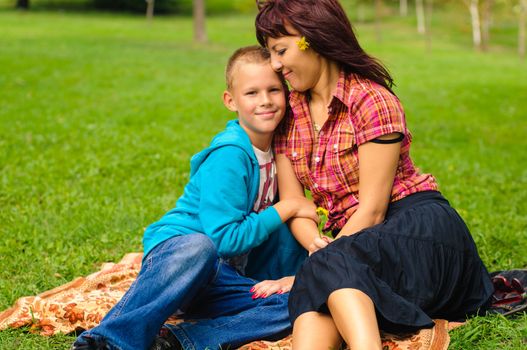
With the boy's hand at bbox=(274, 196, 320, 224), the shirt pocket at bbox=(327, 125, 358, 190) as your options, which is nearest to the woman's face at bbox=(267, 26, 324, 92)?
the shirt pocket at bbox=(327, 125, 358, 190)

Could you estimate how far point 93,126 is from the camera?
9.53m

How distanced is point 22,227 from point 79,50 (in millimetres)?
15456

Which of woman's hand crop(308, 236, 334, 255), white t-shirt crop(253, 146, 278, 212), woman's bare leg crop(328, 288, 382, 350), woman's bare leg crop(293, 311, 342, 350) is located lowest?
woman's bare leg crop(293, 311, 342, 350)

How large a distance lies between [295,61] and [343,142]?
0.46 metres

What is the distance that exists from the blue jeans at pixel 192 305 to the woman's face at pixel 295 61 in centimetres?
92

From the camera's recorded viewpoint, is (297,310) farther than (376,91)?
No

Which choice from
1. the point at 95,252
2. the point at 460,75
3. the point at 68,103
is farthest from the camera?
the point at 460,75

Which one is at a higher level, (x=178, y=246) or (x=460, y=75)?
(x=178, y=246)

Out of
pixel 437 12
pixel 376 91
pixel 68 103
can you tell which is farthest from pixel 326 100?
pixel 437 12

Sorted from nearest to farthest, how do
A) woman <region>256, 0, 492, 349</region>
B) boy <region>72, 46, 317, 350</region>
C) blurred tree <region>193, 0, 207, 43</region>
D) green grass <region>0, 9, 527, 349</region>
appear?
woman <region>256, 0, 492, 349</region> < boy <region>72, 46, 317, 350</region> < green grass <region>0, 9, 527, 349</region> < blurred tree <region>193, 0, 207, 43</region>

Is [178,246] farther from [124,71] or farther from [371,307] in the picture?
[124,71]

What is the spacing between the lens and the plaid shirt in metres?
3.48

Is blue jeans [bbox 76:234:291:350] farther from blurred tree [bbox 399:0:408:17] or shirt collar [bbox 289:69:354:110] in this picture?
blurred tree [bbox 399:0:408:17]

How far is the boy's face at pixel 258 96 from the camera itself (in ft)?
12.1
